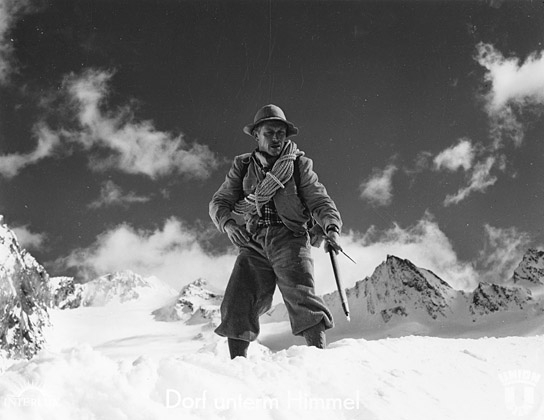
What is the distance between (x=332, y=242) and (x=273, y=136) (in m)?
1.04

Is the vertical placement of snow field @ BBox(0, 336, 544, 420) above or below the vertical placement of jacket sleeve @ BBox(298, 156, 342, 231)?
below

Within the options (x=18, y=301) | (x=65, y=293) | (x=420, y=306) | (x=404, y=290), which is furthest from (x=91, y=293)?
(x=420, y=306)

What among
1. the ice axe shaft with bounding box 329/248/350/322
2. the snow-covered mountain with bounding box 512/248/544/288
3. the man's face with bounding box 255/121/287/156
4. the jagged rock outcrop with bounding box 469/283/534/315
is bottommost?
the ice axe shaft with bounding box 329/248/350/322

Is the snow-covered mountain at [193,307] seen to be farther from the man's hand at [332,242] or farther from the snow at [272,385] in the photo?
the snow at [272,385]

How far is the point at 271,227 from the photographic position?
12.9 feet

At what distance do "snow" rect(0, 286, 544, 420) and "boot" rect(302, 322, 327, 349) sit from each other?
5.7 inches

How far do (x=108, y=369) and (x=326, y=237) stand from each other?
6.85ft

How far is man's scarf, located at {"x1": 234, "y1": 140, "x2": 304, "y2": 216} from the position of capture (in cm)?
394

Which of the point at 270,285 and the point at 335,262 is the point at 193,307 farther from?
the point at 335,262

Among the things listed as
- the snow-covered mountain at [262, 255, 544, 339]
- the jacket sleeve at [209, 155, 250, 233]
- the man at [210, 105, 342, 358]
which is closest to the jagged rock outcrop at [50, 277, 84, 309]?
the snow-covered mountain at [262, 255, 544, 339]

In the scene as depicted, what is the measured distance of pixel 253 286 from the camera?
12.8 feet

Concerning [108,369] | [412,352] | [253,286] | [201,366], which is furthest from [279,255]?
[108,369]

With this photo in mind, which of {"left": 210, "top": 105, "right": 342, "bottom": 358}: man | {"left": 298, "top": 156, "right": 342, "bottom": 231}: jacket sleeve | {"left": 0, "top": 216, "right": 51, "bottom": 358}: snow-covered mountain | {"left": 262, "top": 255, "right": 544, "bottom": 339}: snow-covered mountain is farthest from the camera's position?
{"left": 262, "top": 255, "right": 544, "bottom": 339}: snow-covered mountain

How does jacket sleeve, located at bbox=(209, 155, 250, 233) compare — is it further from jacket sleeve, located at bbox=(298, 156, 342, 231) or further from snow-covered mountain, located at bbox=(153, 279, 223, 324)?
snow-covered mountain, located at bbox=(153, 279, 223, 324)
